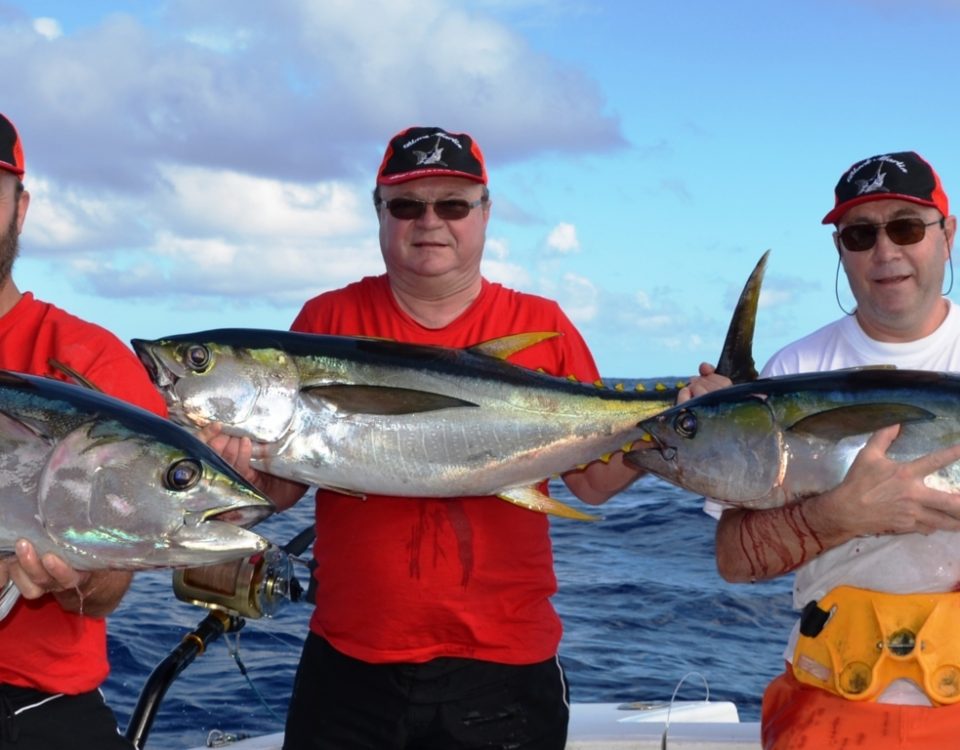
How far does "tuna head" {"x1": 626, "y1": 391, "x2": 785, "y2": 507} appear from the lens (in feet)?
11.0

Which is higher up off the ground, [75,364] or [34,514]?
[75,364]

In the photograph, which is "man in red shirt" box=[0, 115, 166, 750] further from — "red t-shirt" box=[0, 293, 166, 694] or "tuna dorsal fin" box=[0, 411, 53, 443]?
"tuna dorsal fin" box=[0, 411, 53, 443]

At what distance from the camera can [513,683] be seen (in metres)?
3.74

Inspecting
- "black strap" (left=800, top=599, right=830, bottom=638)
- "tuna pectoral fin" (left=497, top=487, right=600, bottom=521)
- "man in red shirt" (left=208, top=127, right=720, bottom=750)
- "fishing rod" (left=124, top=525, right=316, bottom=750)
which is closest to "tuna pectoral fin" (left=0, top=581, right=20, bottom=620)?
"man in red shirt" (left=208, top=127, right=720, bottom=750)

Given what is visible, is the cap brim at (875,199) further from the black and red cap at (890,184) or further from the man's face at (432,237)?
the man's face at (432,237)

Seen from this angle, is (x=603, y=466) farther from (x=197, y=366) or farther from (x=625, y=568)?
(x=625, y=568)

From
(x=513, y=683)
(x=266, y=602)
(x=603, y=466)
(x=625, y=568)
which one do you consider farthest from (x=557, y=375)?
(x=625, y=568)

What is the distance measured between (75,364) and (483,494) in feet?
4.39

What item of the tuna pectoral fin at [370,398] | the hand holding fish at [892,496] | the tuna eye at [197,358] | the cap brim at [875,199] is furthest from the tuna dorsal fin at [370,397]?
the cap brim at [875,199]

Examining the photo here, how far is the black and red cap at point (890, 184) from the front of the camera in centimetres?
362

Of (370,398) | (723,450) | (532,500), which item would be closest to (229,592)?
(370,398)

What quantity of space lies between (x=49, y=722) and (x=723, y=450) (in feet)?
6.57

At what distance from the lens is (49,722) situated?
3092mm

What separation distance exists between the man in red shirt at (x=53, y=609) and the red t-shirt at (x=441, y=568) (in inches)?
32.0
